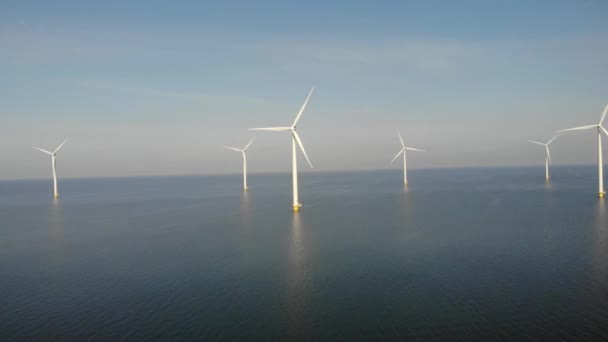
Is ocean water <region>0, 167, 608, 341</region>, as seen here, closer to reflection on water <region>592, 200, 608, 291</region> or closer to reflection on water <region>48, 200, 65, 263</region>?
reflection on water <region>592, 200, 608, 291</region>

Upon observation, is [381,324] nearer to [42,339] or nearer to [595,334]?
[595,334]

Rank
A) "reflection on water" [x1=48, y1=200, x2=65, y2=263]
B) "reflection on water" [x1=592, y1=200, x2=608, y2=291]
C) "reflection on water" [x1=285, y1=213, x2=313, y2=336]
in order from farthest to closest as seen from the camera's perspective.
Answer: "reflection on water" [x1=48, y1=200, x2=65, y2=263] < "reflection on water" [x1=592, y1=200, x2=608, y2=291] < "reflection on water" [x1=285, y1=213, x2=313, y2=336]

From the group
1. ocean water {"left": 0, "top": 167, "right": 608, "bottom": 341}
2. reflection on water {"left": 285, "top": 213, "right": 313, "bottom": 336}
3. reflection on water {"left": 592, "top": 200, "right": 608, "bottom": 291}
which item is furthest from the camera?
reflection on water {"left": 592, "top": 200, "right": 608, "bottom": 291}

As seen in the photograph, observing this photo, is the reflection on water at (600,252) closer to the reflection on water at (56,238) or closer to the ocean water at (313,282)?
the ocean water at (313,282)

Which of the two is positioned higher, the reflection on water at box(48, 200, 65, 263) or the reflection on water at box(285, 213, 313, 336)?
the reflection on water at box(285, 213, 313, 336)

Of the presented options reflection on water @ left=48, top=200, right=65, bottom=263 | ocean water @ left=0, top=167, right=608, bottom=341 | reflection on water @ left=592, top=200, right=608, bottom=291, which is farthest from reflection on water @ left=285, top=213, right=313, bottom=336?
reflection on water @ left=48, top=200, right=65, bottom=263

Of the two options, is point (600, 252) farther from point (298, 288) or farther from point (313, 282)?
point (298, 288)

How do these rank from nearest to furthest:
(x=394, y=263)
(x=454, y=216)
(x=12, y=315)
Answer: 1. (x=12, y=315)
2. (x=394, y=263)
3. (x=454, y=216)

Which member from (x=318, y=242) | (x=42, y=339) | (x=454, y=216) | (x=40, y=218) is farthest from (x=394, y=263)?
(x=40, y=218)
